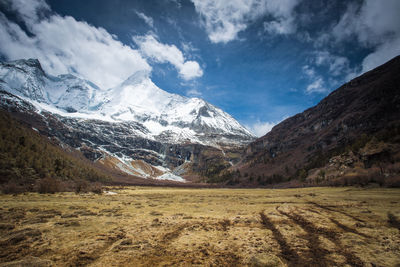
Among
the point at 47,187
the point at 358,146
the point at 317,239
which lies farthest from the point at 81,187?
the point at 358,146

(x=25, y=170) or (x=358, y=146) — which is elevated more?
(x=358, y=146)

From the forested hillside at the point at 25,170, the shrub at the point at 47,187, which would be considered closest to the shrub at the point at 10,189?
the forested hillside at the point at 25,170

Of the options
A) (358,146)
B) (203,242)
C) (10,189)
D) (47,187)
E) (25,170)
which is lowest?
(203,242)

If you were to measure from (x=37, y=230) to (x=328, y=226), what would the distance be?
2656 centimetres

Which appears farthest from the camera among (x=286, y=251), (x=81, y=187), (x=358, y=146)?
(x=358, y=146)

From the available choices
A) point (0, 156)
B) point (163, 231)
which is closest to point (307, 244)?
point (163, 231)

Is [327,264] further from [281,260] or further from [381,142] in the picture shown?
[381,142]

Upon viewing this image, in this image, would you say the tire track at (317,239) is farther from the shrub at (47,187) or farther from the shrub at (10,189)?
the shrub at (10,189)

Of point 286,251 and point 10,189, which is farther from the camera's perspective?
point 10,189

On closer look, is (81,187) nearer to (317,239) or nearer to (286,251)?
(286,251)

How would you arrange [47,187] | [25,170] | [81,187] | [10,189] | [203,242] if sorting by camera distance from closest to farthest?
[203,242]
[10,189]
[47,187]
[81,187]
[25,170]

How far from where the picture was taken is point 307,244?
1301cm

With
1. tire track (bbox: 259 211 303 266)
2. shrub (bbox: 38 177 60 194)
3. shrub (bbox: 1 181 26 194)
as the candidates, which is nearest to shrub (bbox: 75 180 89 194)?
shrub (bbox: 38 177 60 194)

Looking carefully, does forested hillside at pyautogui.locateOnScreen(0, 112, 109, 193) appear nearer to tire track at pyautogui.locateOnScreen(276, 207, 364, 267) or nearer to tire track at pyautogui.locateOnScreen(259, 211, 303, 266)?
tire track at pyautogui.locateOnScreen(259, 211, 303, 266)
